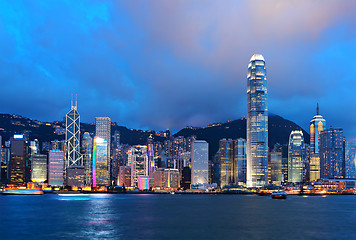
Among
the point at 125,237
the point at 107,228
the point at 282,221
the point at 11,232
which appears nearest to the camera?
the point at 125,237

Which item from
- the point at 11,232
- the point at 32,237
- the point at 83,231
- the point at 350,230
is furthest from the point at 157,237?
the point at 350,230

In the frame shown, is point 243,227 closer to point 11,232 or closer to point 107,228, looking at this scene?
point 107,228

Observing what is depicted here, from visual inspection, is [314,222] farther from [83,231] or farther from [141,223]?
[83,231]

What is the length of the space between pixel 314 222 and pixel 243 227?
20264 millimetres

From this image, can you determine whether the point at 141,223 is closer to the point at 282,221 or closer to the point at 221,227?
the point at 221,227

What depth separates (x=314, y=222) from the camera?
10312 cm

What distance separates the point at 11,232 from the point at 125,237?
21956 millimetres

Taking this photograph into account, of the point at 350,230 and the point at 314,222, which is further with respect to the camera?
the point at 314,222

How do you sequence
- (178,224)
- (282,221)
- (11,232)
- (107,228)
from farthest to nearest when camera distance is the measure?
(282,221)
(178,224)
(107,228)
(11,232)

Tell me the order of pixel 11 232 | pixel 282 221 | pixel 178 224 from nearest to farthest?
1. pixel 11 232
2. pixel 178 224
3. pixel 282 221

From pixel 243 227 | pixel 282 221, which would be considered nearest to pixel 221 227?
pixel 243 227

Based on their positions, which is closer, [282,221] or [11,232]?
[11,232]

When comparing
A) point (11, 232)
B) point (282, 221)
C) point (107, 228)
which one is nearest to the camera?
point (11, 232)

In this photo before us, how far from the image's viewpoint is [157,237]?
7688 cm
